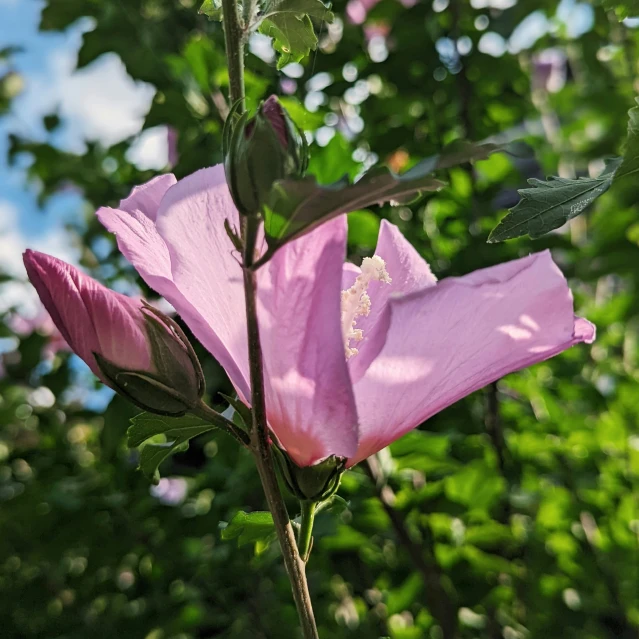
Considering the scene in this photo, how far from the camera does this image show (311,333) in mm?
293

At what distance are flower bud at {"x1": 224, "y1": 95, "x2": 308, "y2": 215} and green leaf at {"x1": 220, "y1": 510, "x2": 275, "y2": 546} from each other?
8.0 inches

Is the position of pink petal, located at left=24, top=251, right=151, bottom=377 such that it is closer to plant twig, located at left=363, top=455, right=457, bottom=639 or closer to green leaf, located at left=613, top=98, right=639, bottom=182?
green leaf, located at left=613, top=98, right=639, bottom=182

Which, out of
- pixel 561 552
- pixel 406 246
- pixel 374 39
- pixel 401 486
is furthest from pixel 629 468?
pixel 406 246

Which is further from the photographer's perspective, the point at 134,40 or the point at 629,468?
the point at 629,468

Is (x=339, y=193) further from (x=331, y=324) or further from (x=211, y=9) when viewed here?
(x=211, y=9)

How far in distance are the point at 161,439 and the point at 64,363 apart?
3.23ft

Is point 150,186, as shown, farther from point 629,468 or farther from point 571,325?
point 629,468

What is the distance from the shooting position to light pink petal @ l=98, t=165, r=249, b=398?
0.32m

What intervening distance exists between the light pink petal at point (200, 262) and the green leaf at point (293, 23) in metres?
0.10

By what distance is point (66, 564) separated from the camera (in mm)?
1299

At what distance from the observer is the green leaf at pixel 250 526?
0.40m

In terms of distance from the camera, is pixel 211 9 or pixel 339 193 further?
pixel 211 9

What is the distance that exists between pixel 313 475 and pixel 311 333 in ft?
0.25

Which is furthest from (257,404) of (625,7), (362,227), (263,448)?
(362,227)
